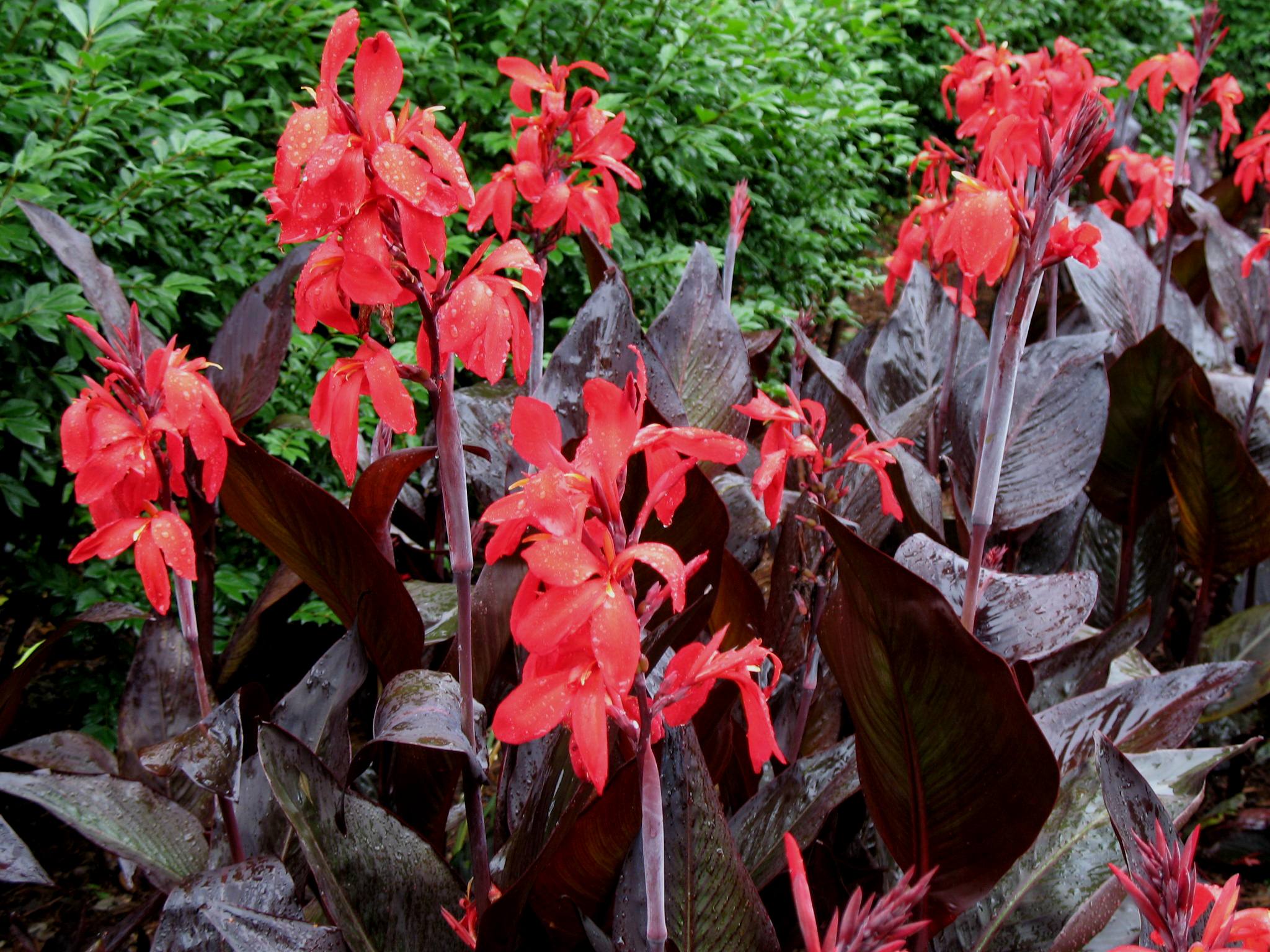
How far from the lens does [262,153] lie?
251 centimetres

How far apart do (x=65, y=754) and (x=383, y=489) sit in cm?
67

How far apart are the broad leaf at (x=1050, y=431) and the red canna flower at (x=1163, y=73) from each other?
107 cm

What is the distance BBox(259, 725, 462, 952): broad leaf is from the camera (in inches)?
38.3

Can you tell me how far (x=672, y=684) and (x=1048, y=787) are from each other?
0.52 m

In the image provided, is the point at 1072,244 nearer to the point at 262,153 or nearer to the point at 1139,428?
the point at 1139,428

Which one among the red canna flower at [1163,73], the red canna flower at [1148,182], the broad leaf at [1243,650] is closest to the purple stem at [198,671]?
the broad leaf at [1243,650]

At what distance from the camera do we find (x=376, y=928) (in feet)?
3.33

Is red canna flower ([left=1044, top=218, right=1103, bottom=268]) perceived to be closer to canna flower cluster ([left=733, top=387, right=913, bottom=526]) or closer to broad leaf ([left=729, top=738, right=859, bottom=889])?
canna flower cluster ([left=733, top=387, right=913, bottom=526])

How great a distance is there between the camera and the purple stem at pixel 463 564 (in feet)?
3.09

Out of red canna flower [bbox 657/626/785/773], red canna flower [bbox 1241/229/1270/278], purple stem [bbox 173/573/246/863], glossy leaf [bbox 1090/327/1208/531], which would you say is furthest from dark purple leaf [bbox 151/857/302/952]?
red canna flower [bbox 1241/229/1270/278]

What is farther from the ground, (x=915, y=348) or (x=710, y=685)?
(x=710, y=685)

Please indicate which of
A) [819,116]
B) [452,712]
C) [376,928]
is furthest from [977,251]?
[819,116]

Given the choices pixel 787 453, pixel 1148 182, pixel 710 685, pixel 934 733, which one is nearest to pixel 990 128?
pixel 1148 182

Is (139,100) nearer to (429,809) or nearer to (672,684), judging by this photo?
(429,809)
